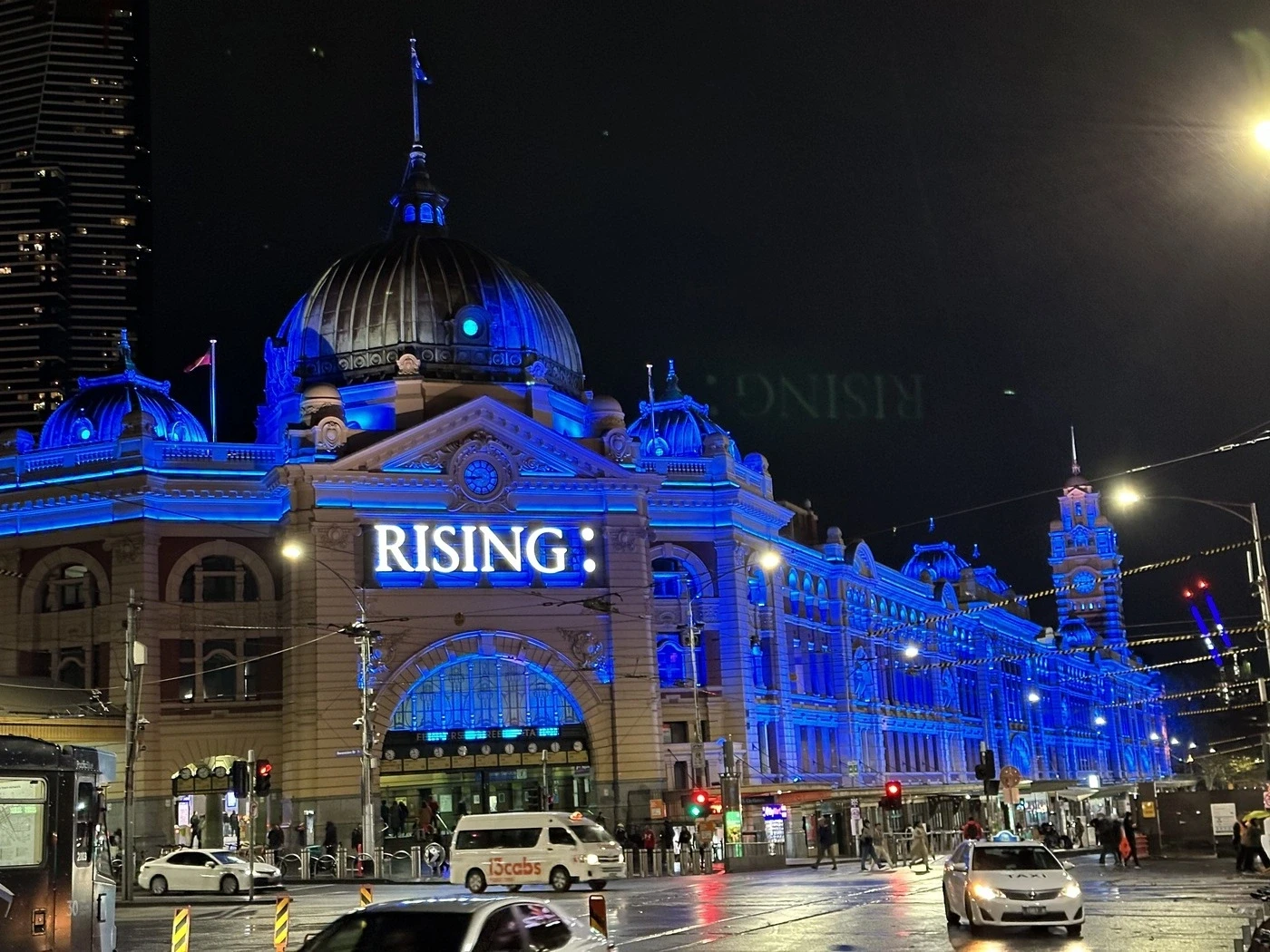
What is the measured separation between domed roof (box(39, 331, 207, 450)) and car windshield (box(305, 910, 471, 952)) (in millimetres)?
60553

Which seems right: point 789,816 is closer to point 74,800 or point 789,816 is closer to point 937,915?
point 937,915

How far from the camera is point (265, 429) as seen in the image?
274 feet

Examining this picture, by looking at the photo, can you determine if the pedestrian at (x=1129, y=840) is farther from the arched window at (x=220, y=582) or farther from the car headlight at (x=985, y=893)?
the arched window at (x=220, y=582)

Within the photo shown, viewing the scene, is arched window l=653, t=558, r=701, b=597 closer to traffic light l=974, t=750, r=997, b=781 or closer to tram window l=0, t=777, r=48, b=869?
traffic light l=974, t=750, r=997, b=781

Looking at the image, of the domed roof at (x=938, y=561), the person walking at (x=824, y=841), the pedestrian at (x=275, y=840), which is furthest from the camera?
the domed roof at (x=938, y=561)

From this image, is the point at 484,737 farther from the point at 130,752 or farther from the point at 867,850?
the point at 130,752

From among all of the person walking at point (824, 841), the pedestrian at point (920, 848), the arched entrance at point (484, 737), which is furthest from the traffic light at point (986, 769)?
the arched entrance at point (484, 737)

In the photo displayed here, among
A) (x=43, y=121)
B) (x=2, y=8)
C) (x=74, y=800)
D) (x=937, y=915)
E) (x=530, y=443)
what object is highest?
(x=2, y=8)

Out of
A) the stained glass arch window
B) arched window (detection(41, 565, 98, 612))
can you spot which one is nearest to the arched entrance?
the stained glass arch window

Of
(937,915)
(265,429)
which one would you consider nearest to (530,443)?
(265,429)

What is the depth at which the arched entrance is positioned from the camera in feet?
236

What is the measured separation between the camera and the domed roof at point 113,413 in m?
77.2

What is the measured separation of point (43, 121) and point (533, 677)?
121m

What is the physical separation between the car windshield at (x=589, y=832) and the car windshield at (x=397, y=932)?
98.5 feet
